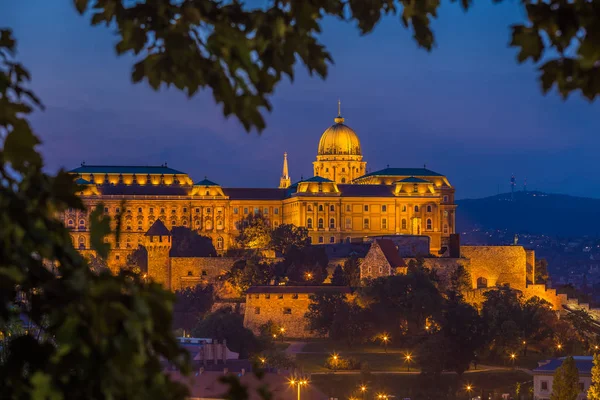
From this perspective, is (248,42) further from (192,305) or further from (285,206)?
(285,206)

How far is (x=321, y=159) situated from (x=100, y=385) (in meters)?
151

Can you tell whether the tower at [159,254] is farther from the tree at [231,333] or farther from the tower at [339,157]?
the tower at [339,157]

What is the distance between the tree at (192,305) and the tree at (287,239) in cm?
823

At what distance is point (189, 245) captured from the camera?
356 feet

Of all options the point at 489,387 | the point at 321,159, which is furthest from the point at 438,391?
the point at 321,159

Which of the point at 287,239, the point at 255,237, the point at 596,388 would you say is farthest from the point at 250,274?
the point at 596,388

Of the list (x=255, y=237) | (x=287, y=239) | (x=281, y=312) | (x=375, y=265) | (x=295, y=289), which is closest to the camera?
(x=281, y=312)

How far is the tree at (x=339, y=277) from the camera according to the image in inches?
3691

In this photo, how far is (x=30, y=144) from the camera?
6.32m

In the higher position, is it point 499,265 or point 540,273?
point 499,265

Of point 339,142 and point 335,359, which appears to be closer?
point 335,359

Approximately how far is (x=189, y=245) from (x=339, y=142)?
2005 inches

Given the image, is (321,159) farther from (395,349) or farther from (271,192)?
(395,349)

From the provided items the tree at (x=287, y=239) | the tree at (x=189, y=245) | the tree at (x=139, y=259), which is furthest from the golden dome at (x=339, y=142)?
the tree at (x=287, y=239)
